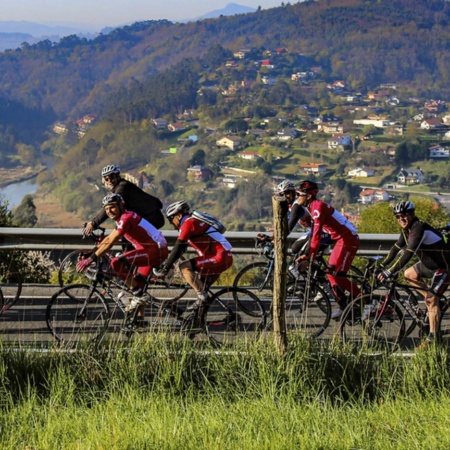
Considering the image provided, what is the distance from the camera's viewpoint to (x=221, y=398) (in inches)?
239

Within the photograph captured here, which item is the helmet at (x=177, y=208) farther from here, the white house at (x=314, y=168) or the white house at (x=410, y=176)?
the white house at (x=314, y=168)

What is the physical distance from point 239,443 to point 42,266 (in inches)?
310

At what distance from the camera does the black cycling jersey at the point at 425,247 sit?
7.52 metres

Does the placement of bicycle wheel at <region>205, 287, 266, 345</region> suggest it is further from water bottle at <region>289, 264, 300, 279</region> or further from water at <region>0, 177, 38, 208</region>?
water at <region>0, 177, 38, 208</region>

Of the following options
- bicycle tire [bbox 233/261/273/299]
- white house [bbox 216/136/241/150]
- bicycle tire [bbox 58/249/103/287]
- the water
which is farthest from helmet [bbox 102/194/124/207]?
the water

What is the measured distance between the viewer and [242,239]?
9.98 m

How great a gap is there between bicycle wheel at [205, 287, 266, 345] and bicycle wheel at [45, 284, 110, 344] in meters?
0.92

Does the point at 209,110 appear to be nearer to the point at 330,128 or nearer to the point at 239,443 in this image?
the point at 330,128

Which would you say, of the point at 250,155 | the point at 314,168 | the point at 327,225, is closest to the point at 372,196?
the point at 314,168

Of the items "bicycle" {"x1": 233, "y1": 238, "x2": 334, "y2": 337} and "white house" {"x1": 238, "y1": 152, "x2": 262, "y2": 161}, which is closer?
"bicycle" {"x1": 233, "y1": 238, "x2": 334, "y2": 337}

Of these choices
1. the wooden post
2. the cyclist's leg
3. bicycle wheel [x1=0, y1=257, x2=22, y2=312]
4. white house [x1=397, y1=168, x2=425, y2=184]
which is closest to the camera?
Answer: the wooden post

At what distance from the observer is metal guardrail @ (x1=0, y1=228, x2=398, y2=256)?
9.98 meters

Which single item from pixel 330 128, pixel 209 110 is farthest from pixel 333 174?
pixel 209 110

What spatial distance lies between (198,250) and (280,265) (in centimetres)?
165
